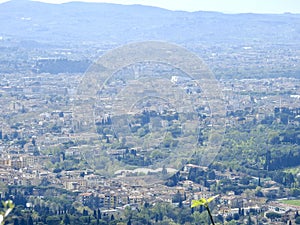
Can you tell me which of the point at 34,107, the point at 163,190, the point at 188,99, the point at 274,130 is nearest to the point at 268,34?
the point at 34,107

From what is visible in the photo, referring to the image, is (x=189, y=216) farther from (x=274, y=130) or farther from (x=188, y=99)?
(x=274, y=130)

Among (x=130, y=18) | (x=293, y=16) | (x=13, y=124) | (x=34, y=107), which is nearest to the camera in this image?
(x=13, y=124)

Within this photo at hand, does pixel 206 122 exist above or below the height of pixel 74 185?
above

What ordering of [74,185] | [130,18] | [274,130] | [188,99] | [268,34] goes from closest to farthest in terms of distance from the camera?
1. [74,185]
2. [188,99]
3. [274,130]
4. [268,34]
5. [130,18]

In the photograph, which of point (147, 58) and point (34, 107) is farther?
point (34, 107)

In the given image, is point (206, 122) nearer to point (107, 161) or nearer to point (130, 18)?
point (107, 161)

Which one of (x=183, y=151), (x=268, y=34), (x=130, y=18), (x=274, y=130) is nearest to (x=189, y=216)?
(x=183, y=151)
